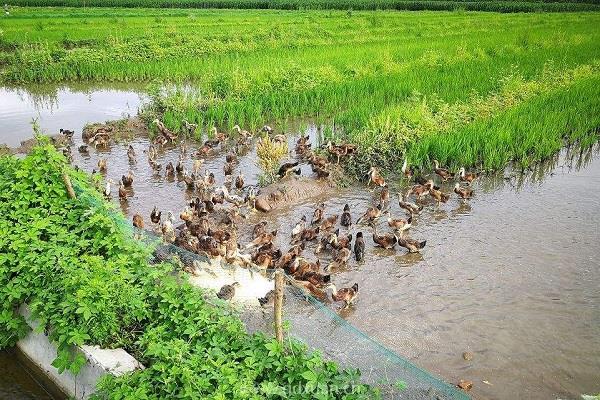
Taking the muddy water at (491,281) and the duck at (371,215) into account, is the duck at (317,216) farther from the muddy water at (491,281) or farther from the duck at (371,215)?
the duck at (371,215)

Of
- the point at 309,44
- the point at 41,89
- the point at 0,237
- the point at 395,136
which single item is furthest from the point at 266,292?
the point at 309,44

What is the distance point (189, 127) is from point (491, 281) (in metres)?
8.70

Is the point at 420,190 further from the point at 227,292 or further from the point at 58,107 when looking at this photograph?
the point at 58,107

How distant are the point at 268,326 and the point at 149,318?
1.16 m

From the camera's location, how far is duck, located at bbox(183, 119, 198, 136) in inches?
539

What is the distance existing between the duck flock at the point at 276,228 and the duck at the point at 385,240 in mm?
15

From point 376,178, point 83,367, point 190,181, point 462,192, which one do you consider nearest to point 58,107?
point 190,181

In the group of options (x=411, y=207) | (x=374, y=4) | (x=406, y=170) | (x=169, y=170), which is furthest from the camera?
(x=374, y=4)

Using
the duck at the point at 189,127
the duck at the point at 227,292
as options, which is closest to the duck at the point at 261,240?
the duck at the point at 227,292

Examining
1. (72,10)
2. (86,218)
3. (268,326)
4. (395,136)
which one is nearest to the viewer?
(268,326)

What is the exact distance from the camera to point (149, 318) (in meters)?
5.15

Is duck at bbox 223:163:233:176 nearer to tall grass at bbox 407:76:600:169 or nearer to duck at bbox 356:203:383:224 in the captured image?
duck at bbox 356:203:383:224

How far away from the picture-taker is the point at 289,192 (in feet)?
34.4

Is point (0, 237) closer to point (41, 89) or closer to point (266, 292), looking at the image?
point (266, 292)
